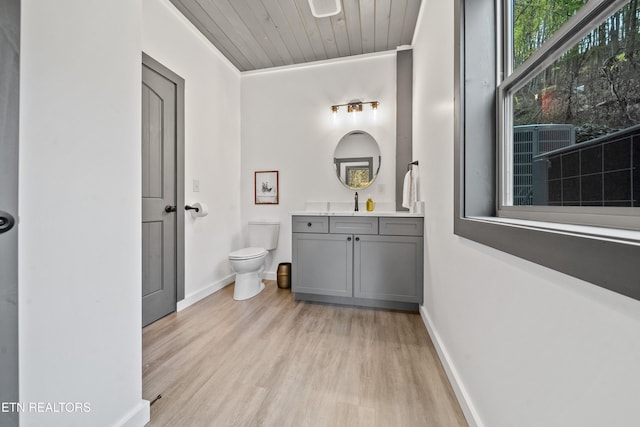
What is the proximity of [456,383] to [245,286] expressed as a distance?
194cm

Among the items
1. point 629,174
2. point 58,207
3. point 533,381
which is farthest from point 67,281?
point 629,174

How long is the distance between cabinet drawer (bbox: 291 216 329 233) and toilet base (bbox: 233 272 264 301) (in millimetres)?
687

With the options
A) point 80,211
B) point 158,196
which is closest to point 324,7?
point 158,196

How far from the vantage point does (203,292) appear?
2572mm

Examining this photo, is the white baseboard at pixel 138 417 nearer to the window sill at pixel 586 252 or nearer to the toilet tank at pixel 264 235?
the window sill at pixel 586 252

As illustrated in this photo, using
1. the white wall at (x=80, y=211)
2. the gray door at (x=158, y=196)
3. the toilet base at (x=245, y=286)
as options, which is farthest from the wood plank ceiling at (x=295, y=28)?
the toilet base at (x=245, y=286)

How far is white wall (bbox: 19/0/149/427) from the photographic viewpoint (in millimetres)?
750

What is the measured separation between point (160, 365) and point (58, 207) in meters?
1.13

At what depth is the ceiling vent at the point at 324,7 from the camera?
6.93 feet

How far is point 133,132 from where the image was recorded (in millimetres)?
1062

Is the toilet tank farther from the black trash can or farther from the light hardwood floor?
the light hardwood floor

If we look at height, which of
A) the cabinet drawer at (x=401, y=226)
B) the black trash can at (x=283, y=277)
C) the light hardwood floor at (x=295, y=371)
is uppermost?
the cabinet drawer at (x=401, y=226)

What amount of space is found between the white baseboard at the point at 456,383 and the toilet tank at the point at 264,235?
6.07ft

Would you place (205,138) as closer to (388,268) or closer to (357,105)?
(357,105)
